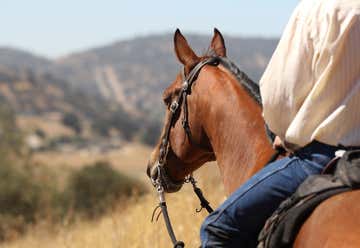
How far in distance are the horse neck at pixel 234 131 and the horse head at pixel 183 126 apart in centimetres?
A: 16

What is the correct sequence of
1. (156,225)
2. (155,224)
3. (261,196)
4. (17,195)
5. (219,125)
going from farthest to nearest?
1. (17,195)
2. (155,224)
3. (156,225)
4. (219,125)
5. (261,196)

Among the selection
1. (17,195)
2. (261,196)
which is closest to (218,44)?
(261,196)

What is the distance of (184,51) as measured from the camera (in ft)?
16.6

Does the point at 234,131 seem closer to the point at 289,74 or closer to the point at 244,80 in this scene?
the point at 244,80

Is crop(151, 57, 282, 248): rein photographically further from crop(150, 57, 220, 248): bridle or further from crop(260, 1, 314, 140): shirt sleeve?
crop(260, 1, 314, 140): shirt sleeve

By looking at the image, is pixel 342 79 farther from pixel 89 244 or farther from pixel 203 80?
pixel 89 244

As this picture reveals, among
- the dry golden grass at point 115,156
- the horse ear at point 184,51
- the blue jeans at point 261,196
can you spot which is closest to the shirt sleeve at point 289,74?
the blue jeans at point 261,196

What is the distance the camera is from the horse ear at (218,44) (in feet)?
16.9

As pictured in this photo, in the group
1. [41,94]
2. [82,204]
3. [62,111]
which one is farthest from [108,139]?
[82,204]

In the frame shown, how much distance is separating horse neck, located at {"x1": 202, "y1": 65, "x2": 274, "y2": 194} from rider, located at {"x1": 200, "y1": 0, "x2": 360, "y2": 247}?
376 mm

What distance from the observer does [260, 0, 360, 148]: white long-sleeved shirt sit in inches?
150

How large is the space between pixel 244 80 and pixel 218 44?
0.57 metres

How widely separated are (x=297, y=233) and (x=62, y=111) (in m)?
125

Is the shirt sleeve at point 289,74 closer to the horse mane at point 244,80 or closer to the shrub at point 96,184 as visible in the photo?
the horse mane at point 244,80
